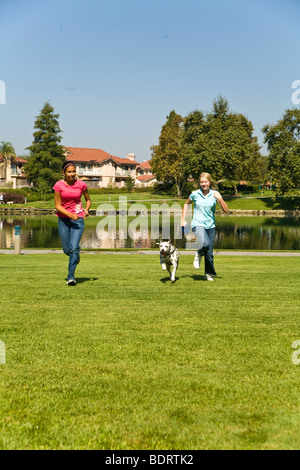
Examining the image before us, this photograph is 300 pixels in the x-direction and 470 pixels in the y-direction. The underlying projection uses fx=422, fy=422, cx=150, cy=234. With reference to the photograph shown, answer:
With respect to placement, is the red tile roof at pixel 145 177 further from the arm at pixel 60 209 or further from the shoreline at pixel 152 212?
the arm at pixel 60 209

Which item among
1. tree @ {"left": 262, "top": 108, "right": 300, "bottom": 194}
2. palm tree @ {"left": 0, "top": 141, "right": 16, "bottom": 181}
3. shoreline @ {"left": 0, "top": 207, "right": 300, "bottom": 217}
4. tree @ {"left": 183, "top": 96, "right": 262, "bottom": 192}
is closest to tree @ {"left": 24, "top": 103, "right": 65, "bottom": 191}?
palm tree @ {"left": 0, "top": 141, "right": 16, "bottom": 181}

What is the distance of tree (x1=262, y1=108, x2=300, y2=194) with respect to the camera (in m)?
69.1

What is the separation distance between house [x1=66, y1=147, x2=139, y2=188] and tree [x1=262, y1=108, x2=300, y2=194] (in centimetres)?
4653

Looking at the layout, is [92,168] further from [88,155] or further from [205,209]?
[205,209]

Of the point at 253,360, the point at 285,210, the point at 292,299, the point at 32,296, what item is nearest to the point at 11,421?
the point at 253,360

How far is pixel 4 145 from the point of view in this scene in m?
97.6

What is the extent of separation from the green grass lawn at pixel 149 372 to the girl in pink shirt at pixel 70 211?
1.41 metres

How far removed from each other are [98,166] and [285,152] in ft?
180

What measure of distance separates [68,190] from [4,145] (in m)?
96.9

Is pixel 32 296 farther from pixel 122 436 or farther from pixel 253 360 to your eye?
pixel 122 436

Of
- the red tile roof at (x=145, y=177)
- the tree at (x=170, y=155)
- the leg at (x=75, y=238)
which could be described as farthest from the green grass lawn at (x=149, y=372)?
the red tile roof at (x=145, y=177)

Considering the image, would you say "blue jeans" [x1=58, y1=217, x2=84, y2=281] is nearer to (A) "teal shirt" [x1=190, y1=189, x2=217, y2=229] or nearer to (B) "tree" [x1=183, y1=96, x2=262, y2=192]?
(A) "teal shirt" [x1=190, y1=189, x2=217, y2=229]

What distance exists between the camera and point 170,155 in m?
88.7

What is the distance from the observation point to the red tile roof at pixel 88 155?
111 meters
